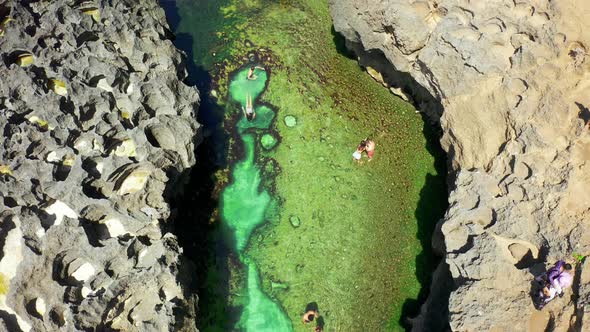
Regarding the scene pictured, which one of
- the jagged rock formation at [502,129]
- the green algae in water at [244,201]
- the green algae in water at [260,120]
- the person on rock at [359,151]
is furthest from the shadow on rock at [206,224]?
the jagged rock formation at [502,129]

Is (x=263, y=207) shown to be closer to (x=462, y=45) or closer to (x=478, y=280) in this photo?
(x=478, y=280)

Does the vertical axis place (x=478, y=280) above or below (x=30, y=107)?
above

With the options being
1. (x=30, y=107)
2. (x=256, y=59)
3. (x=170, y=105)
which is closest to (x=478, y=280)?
(x=170, y=105)

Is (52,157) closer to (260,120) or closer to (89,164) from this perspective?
(89,164)

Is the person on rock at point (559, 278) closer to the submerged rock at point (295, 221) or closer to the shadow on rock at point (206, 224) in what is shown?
the submerged rock at point (295, 221)

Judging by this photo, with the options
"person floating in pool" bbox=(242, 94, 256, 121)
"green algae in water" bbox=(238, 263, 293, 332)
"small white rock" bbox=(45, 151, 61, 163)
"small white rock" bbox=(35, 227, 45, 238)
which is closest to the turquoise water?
"green algae in water" bbox=(238, 263, 293, 332)

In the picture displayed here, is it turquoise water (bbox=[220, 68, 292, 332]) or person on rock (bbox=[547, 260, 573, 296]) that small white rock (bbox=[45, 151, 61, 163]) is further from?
person on rock (bbox=[547, 260, 573, 296])

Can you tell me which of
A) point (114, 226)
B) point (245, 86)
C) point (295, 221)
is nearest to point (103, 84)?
point (114, 226)
